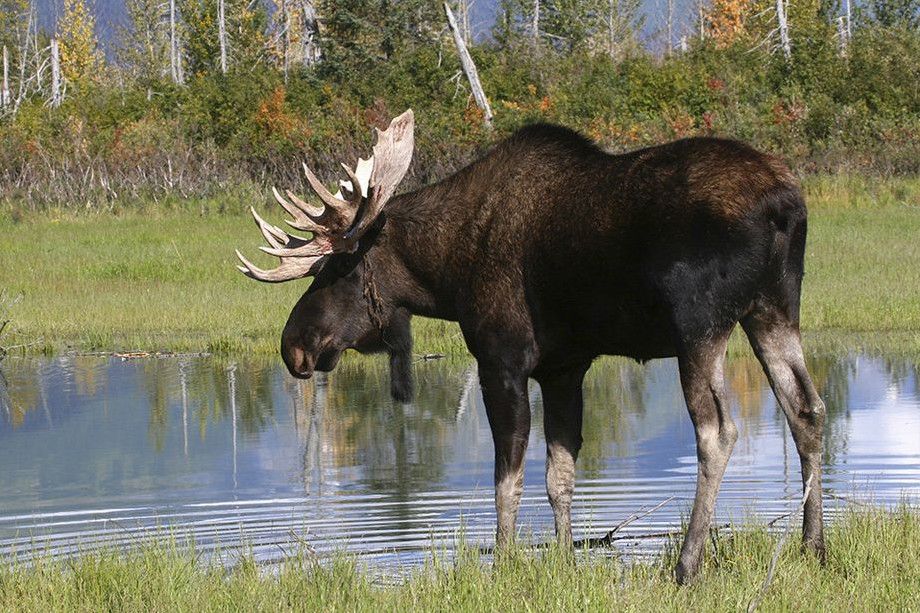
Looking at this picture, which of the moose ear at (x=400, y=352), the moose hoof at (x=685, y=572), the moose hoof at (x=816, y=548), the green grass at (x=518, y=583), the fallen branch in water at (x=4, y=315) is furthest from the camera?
the fallen branch in water at (x=4, y=315)

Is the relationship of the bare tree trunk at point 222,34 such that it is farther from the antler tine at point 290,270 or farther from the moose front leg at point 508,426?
the moose front leg at point 508,426

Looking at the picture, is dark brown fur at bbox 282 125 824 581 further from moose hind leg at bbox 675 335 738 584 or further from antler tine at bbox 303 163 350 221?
antler tine at bbox 303 163 350 221

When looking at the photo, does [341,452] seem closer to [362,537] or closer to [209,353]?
[362,537]

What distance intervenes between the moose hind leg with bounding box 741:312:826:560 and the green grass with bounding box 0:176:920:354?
819 cm

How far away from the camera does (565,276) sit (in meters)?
6.84

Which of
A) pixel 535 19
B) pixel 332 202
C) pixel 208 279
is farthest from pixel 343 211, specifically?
pixel 535 19

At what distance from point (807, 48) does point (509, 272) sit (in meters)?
38.2

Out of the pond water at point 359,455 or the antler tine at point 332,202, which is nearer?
the antler tine at point 332,202

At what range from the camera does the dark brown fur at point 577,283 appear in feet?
20.6

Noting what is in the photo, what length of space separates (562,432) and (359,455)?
331 centimetres

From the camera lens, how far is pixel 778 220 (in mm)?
6340

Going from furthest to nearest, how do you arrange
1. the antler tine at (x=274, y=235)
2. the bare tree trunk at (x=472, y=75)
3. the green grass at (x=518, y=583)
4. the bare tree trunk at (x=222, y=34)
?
the bare tree trunk at (x=222, y=34)
the bare tree trunk at (x=472, y=75)
the antler tine at (x=274, y=235)
the green grass at (x=518, y=583)

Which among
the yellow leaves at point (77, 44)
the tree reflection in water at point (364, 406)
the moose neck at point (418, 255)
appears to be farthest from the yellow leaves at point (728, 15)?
the moose neck at point (418, 255)

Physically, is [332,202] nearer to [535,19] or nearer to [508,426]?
[508,426]
